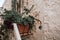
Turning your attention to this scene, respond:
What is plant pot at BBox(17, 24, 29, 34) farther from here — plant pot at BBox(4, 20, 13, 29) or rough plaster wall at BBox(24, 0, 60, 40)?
rough plaster wall at BBox(24, 0, 60, 40)

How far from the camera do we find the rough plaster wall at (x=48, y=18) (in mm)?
3125

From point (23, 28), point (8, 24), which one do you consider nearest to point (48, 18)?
point (23, 28)

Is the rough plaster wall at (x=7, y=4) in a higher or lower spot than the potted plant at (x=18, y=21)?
higher

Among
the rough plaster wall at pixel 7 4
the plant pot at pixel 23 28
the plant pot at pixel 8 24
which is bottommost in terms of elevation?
the plant pot at pixel 23 28

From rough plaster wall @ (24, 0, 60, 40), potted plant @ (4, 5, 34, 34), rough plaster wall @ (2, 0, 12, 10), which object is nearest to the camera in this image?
potted plant @ (4, 5, 34, 34)

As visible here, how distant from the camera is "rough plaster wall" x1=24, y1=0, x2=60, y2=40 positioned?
3.12 meters

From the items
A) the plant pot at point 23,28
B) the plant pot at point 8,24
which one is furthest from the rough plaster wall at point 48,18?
the plant pot at point 8,24

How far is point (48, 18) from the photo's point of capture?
3178 millimetres

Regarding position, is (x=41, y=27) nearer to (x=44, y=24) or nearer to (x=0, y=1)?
(x=44, y=24)

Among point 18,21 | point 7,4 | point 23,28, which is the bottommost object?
point 23,28

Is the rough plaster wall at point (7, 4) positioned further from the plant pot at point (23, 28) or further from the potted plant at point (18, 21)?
the plant pot at point (23, 28)

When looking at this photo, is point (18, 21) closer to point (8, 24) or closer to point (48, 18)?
point (8, 24)

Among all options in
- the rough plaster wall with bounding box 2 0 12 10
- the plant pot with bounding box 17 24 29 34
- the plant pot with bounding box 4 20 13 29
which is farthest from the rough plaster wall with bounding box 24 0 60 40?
the plant pot with bounding box 4 20 13 29

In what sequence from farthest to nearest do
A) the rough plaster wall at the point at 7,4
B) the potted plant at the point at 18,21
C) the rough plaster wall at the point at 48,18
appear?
the rough plaster wall at the point at 7,4 < the rough plaster wall at the point at 48,18 < the potted plant at the point at 18,21
